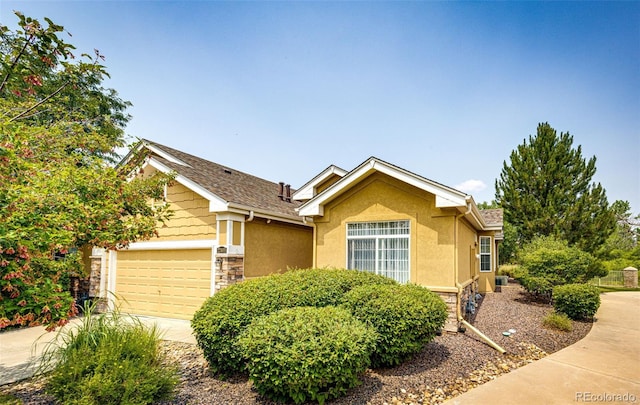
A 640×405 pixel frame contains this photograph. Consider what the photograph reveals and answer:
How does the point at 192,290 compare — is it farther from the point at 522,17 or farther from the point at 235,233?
the point at 522,17

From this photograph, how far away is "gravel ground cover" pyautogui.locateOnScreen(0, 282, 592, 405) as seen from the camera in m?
4.77

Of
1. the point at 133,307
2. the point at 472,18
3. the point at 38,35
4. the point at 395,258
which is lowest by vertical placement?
the point at 133,307

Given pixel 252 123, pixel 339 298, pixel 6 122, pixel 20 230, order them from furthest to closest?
1. pixel 252 123
2. pixel 339 298
3. pixel 6 122
4. pixel 20 230

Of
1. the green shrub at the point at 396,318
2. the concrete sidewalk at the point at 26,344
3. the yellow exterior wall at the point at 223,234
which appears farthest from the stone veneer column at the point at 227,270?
the green shrub at the point at 396,318

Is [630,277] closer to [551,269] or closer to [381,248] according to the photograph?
[551,269]

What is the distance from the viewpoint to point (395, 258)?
904 cm

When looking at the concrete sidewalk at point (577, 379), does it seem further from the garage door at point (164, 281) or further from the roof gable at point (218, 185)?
the garage door at point (164, 281)

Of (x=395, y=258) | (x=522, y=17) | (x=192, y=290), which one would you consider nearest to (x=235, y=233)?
(x=192, y=290)

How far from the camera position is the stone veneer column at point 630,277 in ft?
68.4

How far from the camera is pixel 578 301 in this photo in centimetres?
967

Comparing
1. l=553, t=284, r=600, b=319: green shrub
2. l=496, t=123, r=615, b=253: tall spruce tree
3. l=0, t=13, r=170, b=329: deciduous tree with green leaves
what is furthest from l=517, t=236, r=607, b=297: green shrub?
l=0, t=13, r=170, b=329: deciduous tree with green leaves

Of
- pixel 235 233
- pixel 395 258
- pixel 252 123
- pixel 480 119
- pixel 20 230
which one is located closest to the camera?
pixel 20 230

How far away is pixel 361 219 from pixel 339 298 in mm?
3672

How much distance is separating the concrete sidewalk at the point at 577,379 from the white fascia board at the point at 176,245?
7359mm
